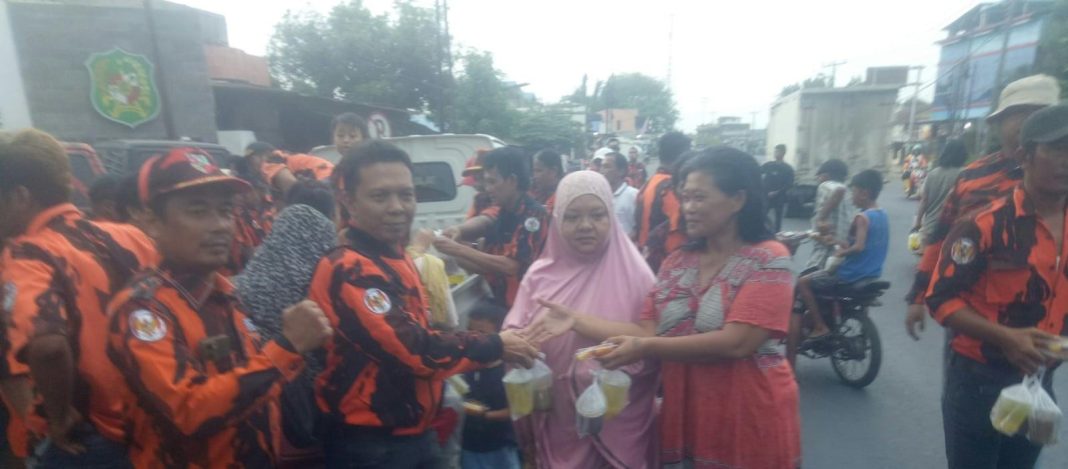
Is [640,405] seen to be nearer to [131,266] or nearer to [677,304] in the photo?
[677,304]

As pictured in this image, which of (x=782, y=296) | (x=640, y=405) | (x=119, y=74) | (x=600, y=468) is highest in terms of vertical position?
(x=119, y=74)

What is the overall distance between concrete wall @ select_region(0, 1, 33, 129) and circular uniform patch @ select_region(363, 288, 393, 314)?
12.3m

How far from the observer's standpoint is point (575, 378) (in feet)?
7.46

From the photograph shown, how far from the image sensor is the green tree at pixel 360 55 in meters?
21.3

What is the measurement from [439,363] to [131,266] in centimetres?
113

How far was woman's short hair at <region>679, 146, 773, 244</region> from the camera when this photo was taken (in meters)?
2.06

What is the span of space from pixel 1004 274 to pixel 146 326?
283 cm

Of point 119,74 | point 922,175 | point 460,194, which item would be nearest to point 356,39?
point 119,74

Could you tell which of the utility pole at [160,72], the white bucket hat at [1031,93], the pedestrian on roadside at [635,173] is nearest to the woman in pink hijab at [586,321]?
the white bucket hat at [1031,93]

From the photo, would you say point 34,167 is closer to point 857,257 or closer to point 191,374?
point 191,374

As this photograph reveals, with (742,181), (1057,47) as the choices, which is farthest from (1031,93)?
(1057,47)

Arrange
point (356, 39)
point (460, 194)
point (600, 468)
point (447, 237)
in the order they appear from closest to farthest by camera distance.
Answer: point (600, 468) < point (447, 237) < point (460, 194) < point (356, 39)

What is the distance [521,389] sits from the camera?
2.13m

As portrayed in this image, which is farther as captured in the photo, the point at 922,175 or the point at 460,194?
the point at 922,175
